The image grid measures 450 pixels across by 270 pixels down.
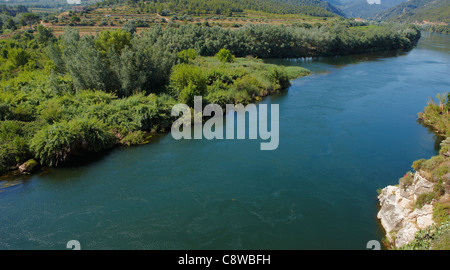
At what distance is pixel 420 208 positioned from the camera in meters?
10.9

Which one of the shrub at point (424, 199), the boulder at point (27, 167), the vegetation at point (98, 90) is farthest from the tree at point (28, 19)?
the shrub at point (424, 199)

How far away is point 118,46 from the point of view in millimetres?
26516

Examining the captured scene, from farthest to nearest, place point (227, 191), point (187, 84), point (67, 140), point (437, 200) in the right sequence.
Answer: point (187, 84) < point (67, 140) < point (227, 191) < point (437, 200)

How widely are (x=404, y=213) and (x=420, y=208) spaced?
0.71 metres

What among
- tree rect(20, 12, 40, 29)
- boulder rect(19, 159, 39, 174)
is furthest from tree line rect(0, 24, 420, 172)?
tree rect(20, 12, 40, 29)

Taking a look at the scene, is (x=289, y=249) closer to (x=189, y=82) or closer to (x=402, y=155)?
(x=402, y=155)

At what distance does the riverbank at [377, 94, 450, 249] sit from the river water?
30.0 inches

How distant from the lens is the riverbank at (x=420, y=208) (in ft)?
31.3

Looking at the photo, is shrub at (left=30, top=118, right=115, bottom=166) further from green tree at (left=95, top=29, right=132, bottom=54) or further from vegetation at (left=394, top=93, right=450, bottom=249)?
vegetation at (left=394, top=93, right=450, bottom=249)

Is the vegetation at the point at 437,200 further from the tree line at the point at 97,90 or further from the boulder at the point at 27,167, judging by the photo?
the boulder at the point at 27,167

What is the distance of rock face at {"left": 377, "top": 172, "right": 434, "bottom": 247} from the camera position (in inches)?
415

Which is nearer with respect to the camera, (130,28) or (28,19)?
(130,28)

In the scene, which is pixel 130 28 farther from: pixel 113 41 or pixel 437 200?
pixel 437 200

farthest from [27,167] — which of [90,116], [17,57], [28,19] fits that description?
[28,19]
